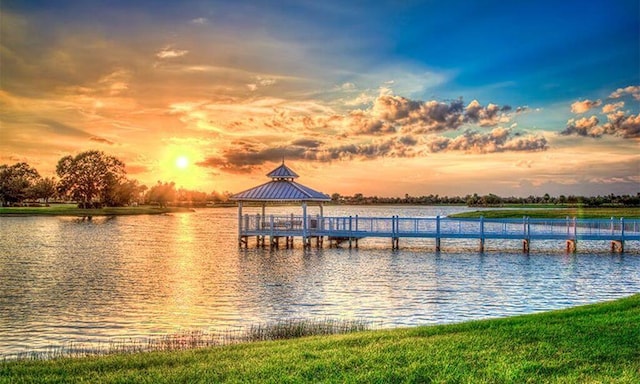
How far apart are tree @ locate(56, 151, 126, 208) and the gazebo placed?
230ft

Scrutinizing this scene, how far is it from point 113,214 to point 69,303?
82.0 m

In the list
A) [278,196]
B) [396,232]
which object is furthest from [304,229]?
[396,232]

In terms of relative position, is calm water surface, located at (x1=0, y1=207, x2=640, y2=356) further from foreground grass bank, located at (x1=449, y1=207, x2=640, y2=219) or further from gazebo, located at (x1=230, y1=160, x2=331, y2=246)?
foreground grass bank, located at (x1=449, y1=207, x2=640, y2=219)

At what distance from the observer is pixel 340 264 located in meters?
26.4

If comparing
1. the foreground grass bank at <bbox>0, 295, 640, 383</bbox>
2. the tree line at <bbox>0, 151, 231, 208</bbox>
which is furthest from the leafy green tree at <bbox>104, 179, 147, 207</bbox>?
the foreground grass bank at <bbox>0, 295, 640, 383</bbox>

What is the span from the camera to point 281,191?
34.8m

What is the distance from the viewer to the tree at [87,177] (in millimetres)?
96875

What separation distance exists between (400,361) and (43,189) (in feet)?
394

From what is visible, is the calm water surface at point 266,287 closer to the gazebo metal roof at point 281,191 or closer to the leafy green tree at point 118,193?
the gazebo metal roof at point 281,191

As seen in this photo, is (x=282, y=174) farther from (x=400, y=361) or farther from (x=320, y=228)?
(x=400, y=361)

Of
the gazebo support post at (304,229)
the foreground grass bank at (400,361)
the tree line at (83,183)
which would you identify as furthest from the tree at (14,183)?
the foreground grass bank at (400,361)

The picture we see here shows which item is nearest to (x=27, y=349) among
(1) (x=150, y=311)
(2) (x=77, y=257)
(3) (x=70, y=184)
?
(1) (x=150, y=311)

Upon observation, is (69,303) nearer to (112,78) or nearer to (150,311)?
(150,311)

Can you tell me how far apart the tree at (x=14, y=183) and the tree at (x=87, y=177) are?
986 cm
